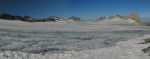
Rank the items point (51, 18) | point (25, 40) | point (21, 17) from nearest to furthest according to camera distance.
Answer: point (25, 40) → point (21, 17) → point (51, 18)

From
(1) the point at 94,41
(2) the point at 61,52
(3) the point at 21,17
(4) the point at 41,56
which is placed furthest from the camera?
(3) the point at 21,17

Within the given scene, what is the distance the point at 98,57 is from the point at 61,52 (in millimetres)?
2862

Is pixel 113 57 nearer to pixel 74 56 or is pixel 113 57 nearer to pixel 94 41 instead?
pixel 74 56

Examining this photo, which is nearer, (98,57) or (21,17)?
(98,57)

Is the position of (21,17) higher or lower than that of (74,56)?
higher

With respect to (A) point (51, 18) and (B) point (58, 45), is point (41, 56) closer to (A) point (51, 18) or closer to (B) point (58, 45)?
(B) point (58, 45)

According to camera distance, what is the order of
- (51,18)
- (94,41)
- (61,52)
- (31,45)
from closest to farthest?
(61,52), (31,45), (94,41), (51,18)

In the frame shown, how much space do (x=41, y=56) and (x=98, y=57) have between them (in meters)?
3.69

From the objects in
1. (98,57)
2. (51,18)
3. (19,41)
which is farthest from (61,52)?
(51,18)

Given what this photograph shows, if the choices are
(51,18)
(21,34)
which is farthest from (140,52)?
(51,18)

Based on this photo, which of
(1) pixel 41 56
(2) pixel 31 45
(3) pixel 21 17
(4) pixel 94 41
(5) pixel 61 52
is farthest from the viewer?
(3) pixel 21 17

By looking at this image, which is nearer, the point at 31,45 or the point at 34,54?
the point at 34,54

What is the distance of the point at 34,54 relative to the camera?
1767 cm

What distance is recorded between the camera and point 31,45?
21188mm
